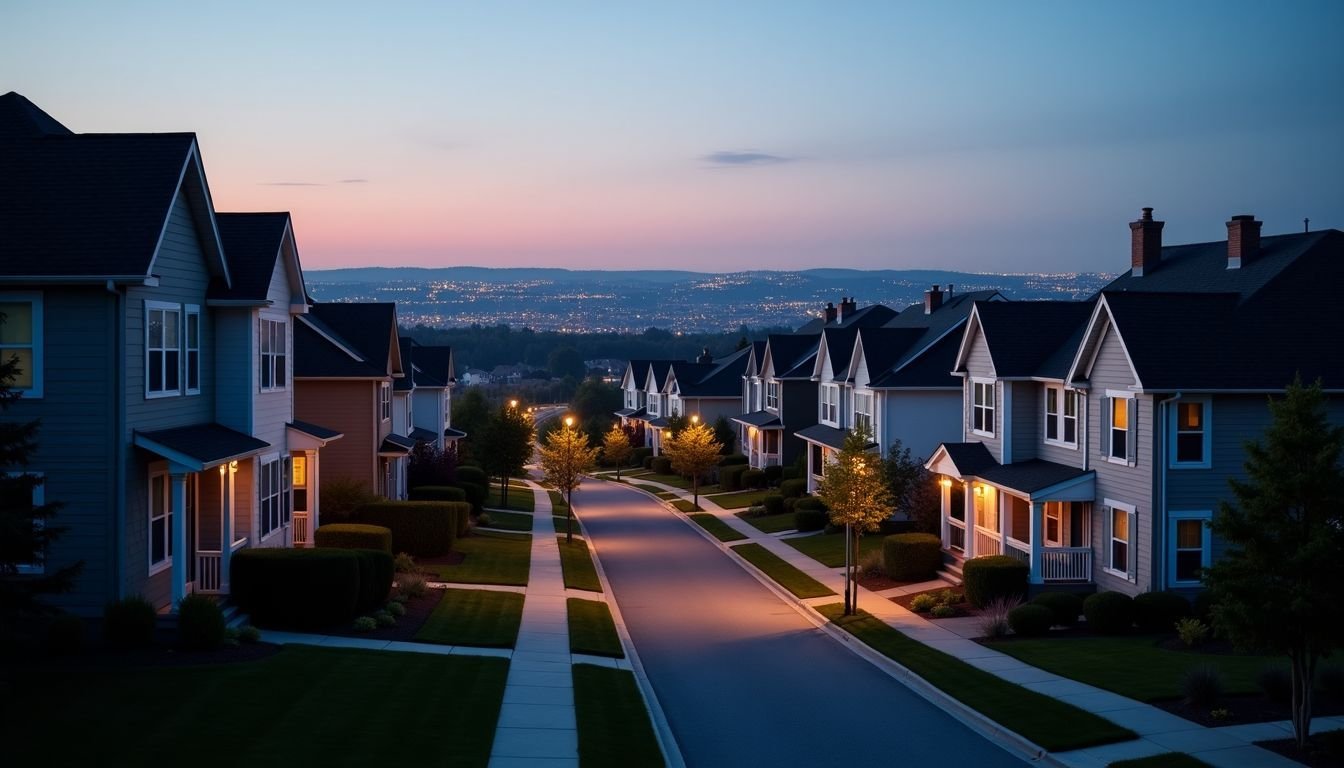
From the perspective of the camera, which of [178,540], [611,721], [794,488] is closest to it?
[611,721]

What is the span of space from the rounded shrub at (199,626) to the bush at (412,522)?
15045 millimetres

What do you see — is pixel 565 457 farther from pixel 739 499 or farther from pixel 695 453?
pixel 739 499

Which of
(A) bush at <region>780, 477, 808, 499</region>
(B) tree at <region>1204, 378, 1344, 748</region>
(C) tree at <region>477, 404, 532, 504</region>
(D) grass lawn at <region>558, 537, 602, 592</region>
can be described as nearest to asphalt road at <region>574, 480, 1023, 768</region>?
(D) grass lawn at <region>558, 537, 602, 592</region>

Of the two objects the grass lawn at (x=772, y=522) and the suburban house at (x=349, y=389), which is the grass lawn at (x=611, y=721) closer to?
the suburban house at (x=349, y=389)

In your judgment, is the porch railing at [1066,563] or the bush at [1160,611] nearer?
the bush at [1160,611]

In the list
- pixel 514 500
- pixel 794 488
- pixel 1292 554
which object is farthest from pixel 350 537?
pixel 514 500

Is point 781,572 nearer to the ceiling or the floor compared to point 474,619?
nearer to the floor

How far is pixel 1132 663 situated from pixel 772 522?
2747 centimetres

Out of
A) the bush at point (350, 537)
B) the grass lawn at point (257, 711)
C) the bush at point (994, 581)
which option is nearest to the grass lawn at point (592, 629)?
the grass lawn at point (257, 711)

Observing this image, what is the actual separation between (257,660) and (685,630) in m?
11.0

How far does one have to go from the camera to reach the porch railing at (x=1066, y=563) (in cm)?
2941

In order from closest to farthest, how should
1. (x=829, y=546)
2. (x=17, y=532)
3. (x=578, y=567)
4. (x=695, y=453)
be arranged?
1. (x=17, y=532)
2. (x=578, y=567)
3. (x=829, y=546)
4. (x=695, y=453)

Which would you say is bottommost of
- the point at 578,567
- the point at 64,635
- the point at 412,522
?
the point at 578,567

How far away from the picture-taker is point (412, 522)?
112 ft
